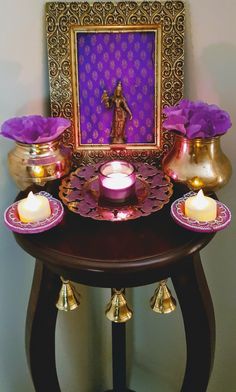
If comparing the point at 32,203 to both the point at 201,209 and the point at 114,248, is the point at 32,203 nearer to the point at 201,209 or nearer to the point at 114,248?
the point at 114,248

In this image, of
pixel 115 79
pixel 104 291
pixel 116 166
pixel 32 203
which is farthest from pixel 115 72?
pixel 104 291

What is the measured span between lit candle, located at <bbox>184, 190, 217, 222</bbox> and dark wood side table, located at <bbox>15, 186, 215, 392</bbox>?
3 centimetres

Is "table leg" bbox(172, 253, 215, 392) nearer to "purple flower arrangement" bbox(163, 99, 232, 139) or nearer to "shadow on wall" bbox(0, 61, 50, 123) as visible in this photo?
"purple flower arrangement" bbox(163, 99, 232, 139)

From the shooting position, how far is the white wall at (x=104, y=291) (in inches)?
38.1

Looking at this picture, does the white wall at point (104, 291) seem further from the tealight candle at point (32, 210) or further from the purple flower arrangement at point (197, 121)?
the tealight candle at point (32, 210)

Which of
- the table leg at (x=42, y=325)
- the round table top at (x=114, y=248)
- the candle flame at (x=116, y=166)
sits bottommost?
the table leg at (x=42, y=325)

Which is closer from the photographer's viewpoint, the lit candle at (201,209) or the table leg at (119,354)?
Answer: the lit candle at (201,209)

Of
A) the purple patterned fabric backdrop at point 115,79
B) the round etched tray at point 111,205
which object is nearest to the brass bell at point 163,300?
the round etched tray at point 111,205

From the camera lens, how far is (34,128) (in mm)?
952

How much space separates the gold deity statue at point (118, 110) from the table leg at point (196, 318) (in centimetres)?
28

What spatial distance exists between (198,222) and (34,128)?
1.10 feet

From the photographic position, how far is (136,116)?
3.37 ft

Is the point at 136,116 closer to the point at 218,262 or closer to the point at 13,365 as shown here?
the point at 218,262

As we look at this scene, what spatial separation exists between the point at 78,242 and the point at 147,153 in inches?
11.2
